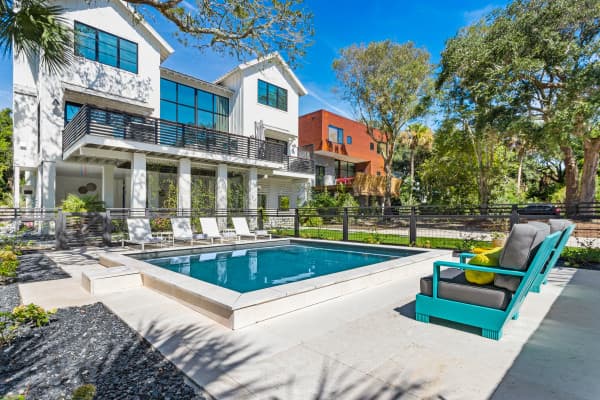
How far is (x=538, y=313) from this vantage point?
13.1 ft

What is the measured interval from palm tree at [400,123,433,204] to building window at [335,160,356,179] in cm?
518

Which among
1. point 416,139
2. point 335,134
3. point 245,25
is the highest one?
point 335,134

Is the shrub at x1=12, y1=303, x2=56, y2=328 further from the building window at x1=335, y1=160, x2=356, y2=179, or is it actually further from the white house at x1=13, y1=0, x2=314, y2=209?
the building window at x1=335, y1=160, x2=356, y2=179

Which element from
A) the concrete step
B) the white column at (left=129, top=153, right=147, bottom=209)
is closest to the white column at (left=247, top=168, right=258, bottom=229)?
Result: the white column at (left=129, top=153, right=147, bottom=209)

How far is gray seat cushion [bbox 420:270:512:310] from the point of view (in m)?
3.22

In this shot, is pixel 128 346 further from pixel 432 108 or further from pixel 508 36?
pixel 432 108

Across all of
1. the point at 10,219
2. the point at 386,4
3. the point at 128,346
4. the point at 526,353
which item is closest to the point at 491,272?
the point at 526,353

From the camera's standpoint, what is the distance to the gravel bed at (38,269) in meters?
6.10

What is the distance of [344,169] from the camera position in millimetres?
29078

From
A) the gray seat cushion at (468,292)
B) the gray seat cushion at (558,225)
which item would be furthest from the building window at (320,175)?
the gray seat cushion at (468,292)

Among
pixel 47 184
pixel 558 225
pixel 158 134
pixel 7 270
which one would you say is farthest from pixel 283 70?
pixel 558 225

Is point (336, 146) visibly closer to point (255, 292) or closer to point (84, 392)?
point (255, 292)

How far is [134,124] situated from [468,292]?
1302cm

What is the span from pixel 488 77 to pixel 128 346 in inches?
661
